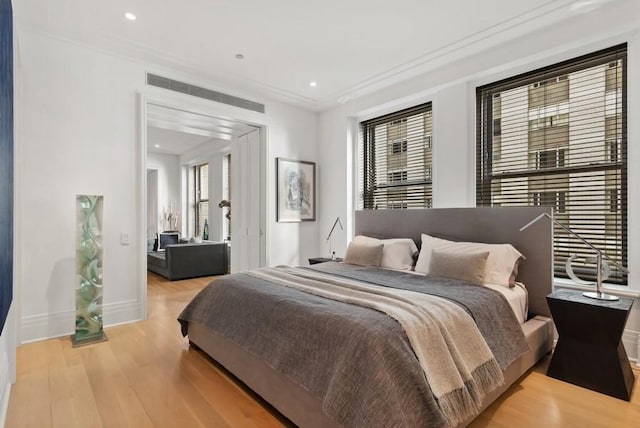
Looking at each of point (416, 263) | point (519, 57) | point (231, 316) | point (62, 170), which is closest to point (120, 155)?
point (62, 170)

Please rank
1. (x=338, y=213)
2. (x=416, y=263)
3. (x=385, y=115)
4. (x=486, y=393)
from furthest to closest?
(x=338, y=213)
(x=385, y=115)
(x=416, y=263)
(x=486, y=393)

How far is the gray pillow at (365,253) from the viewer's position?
3.54 m

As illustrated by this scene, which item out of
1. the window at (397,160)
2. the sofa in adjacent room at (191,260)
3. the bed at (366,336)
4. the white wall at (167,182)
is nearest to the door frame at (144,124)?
the bed at (366,336)

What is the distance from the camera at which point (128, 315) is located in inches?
143

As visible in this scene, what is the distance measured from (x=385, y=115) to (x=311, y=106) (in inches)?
46.0

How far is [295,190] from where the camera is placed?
16.7 feet

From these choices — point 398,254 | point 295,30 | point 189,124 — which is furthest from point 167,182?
point 398,254

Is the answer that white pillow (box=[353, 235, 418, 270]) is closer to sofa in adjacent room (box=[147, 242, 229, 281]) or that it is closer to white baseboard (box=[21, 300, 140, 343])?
white baseboard (box=[21, 300, 140, 343])

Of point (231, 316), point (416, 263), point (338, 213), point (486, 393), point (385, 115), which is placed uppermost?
point (385, 115)

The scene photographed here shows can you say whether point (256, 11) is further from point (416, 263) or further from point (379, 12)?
point (416, 263)

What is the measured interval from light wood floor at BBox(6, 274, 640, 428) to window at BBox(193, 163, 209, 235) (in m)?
5.78

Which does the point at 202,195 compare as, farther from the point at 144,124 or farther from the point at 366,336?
the point at 366,336

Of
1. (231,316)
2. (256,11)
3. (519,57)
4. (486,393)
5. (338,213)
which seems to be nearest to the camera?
(486,393)

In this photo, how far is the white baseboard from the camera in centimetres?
308
